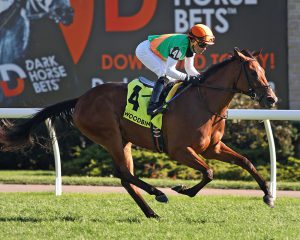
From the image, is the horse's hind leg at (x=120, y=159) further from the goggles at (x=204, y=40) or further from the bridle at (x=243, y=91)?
the goggles at (x=204, y=40)

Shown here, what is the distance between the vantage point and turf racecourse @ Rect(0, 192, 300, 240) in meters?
6.50

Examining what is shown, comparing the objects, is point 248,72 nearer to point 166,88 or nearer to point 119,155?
point 166,88

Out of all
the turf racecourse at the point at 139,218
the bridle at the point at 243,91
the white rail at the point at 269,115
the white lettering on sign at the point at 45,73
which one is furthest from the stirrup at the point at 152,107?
the white lettering on sign at the point at 45,73

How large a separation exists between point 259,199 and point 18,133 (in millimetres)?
2977

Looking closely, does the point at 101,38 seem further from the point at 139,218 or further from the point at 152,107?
the point at 139,218

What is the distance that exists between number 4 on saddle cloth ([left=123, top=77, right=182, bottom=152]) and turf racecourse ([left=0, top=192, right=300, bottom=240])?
847 millimetres

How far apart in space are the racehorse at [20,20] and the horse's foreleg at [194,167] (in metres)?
8.16

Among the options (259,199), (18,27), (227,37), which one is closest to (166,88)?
(259,199)

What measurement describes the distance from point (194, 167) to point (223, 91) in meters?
0.85

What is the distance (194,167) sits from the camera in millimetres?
7441

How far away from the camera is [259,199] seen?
9.20 meters

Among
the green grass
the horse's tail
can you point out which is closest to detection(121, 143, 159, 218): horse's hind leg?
the horse's tail

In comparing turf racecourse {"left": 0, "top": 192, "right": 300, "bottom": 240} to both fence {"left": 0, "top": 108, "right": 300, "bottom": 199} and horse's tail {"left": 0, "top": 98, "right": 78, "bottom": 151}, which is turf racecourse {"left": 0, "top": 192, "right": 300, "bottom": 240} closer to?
fence {"left": 0, "top": 108, "right": 300, "bottom": 199}

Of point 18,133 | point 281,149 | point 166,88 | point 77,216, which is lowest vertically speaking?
point 281,149
